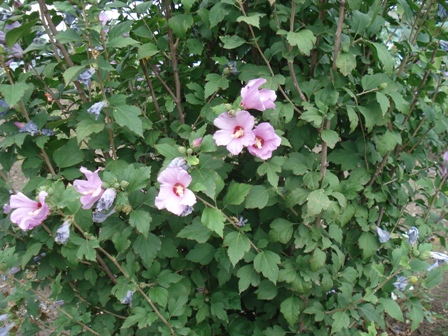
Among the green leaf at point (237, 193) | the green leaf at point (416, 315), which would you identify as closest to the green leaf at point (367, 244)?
the green leaf at point (416, 315)

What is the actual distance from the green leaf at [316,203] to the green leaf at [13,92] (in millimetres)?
1167

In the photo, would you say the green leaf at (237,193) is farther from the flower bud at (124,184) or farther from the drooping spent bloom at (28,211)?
the drooping spent bloom at (28,211)

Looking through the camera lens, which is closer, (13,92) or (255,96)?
(255,96)

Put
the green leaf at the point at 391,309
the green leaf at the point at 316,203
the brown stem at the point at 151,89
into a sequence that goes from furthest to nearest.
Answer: the brown stem at the point at 151,89 < the green leaf at the point at 391,309 < the green leaf at the point at 316,203

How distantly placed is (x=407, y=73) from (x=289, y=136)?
2.44 feet

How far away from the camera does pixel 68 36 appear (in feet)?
5.83

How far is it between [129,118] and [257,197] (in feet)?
1.97

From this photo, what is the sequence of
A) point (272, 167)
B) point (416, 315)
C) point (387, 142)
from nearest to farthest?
point (272, 167), point (387, 142), point (416, 315)

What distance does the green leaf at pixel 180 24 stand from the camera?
1914 mm

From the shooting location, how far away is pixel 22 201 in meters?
1.70

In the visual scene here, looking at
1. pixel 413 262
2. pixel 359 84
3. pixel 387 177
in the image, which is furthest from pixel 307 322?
pixel 359 84

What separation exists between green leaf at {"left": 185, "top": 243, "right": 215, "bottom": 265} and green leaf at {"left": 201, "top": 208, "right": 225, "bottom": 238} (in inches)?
16.7

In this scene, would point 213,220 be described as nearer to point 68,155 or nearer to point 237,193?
point 237,193

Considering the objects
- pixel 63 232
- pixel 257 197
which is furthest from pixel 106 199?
pixel 257 197
